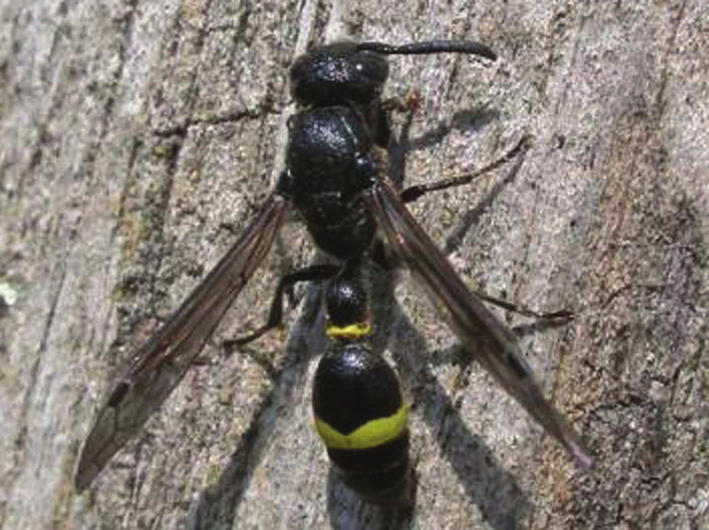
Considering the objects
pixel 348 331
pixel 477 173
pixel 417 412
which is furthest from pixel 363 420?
pixel 477 173

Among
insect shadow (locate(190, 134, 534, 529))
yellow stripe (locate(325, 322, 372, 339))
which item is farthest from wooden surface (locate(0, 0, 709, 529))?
yellow stripe (locate(325, 322, 372, 339))

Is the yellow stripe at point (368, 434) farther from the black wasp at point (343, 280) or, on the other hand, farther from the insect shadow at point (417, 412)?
the insect shadow at point (417, 412)

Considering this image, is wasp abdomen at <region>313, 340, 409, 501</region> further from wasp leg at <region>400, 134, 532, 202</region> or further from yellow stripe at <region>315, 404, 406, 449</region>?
wasp leg at <region>400, 134, 532, 202</region>

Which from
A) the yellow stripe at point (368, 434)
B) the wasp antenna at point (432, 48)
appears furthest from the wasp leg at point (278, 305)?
the wasp antenna at point (432, 48)

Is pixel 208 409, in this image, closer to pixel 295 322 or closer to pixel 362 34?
pixel 295 322

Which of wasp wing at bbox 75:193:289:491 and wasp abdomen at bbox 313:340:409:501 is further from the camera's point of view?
wasp wing at bbox 75:193:289:491

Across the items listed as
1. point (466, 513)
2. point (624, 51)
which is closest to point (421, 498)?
point (466, 513)
